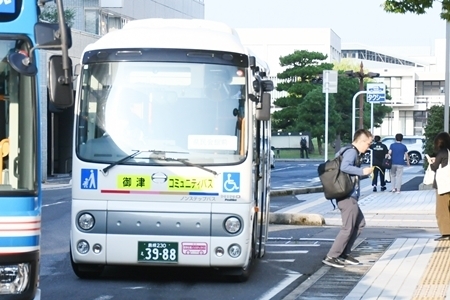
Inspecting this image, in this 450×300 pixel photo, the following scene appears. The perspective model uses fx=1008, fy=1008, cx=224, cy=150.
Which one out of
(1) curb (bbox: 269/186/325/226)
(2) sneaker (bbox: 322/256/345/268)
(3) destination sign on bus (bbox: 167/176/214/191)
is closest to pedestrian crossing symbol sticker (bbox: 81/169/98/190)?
(3) destination sign on bus (bbox: 167/176/214/191)

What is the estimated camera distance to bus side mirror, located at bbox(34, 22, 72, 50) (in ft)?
22.9

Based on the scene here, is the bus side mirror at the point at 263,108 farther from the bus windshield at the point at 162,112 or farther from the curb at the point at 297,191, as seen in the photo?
the curb at the point at 297,191

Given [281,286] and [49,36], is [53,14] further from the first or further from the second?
[49,36]

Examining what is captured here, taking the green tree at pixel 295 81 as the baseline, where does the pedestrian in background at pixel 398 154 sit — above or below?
below

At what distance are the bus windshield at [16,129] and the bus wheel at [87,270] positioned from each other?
4.94 m

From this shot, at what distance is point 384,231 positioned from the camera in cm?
1938

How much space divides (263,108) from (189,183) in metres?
1.30

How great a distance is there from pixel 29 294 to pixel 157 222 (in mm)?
4724

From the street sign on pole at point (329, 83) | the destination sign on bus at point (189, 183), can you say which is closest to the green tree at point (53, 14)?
the street sign on pole at point (329, 83)

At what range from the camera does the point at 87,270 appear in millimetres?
12148

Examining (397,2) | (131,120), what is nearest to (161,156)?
(131,120)

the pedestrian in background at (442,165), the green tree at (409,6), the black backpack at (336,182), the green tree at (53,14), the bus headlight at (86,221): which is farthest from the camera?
the green tree at (53,14)

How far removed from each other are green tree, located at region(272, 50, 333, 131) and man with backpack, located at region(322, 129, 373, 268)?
205 feet

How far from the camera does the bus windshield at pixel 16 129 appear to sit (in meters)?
7.13
